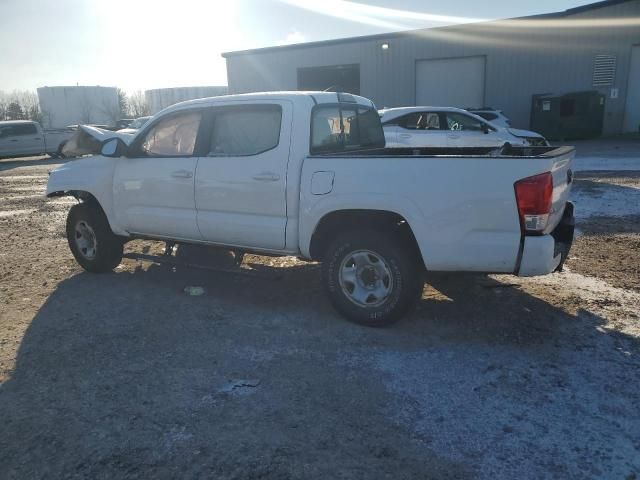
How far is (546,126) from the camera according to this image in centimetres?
2394

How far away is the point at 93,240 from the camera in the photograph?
5879mm

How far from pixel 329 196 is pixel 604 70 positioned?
26.1 metres

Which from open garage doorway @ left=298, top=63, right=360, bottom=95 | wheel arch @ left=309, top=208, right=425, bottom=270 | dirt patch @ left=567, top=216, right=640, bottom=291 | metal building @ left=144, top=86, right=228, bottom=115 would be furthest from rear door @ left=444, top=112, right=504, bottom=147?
metal building @ left=144, top=86, right=228, bottom=115

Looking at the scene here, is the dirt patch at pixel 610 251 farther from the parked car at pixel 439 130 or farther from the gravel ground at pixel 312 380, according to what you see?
the parked car at pixel 439 130

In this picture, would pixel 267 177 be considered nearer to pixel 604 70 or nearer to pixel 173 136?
pixel 173 136

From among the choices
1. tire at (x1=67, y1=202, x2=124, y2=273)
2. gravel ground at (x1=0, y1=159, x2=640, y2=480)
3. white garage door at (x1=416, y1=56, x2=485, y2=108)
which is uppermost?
white garage door at (x1=416, y1=56, x2=485, y2=108)

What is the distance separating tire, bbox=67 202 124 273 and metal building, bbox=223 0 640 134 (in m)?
24.3

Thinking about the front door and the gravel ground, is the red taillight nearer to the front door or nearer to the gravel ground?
the gravel ground

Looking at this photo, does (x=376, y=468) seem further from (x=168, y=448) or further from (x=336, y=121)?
(x=336, y=121)

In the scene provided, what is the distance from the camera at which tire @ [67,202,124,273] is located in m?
5.79

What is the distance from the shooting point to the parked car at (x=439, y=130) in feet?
38.6

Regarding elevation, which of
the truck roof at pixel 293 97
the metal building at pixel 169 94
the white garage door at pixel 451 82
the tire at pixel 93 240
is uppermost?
the metal building at pixel 169 94

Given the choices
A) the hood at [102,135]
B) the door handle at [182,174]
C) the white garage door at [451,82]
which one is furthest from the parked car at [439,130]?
the white garage door at [451,82]

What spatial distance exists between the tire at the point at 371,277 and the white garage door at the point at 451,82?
25083 mm
